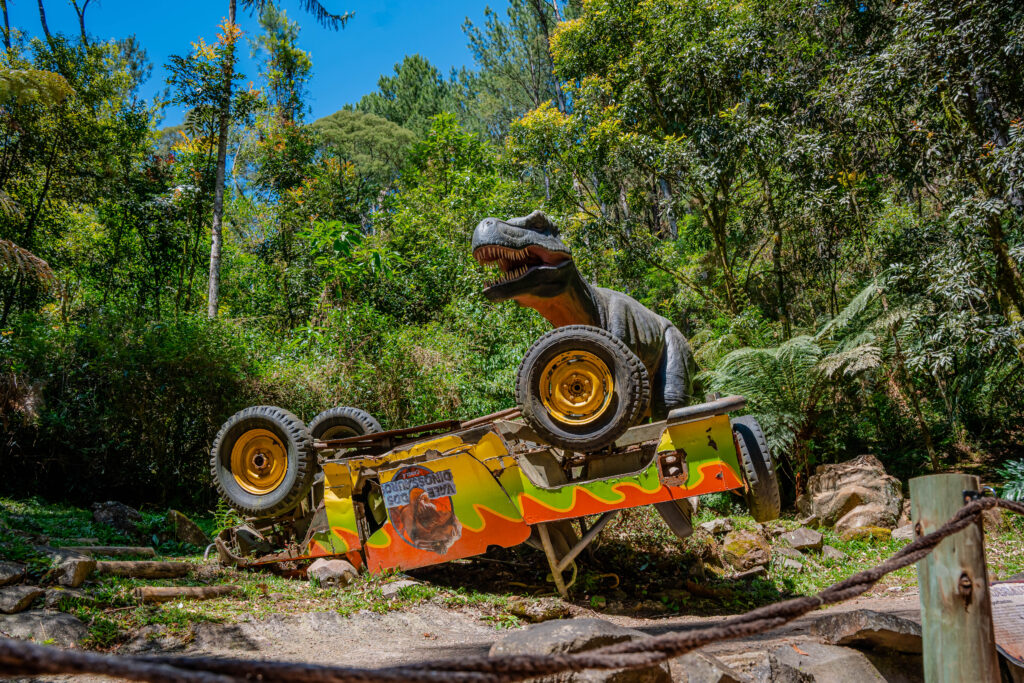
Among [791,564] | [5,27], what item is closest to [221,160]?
[5,27]

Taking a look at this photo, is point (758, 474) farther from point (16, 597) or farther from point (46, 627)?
point (16, 597)

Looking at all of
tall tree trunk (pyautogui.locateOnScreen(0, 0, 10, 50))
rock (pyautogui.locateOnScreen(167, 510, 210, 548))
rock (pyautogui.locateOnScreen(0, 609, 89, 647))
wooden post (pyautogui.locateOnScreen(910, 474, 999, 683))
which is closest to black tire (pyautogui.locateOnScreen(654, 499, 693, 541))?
wooden post (pyautogui.locateOnScreen(910, 474, 999, 683))

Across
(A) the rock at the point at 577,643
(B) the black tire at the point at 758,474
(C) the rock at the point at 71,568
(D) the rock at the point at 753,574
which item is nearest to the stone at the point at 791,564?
(D) the rock at the point at 753,574

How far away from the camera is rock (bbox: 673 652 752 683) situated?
3475mm

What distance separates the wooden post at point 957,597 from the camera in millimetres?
2342

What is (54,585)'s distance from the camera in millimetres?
4723

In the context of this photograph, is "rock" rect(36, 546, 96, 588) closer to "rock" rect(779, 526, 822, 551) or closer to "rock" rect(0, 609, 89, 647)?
"rock" rect(0, 609, 89, 647)

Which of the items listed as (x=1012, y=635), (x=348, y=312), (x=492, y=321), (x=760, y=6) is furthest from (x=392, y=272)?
(x=1012, y=635)

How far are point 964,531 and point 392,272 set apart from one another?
420 inches

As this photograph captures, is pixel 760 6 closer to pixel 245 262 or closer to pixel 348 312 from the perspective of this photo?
pixel 348 312

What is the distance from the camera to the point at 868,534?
825 centimetres

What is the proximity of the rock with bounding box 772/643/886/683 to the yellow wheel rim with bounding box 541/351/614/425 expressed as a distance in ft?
6.34

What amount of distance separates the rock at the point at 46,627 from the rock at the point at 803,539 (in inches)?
286

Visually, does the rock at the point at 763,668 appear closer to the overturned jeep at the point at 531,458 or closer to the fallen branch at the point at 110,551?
the overturned jeep at the point at 531,458
